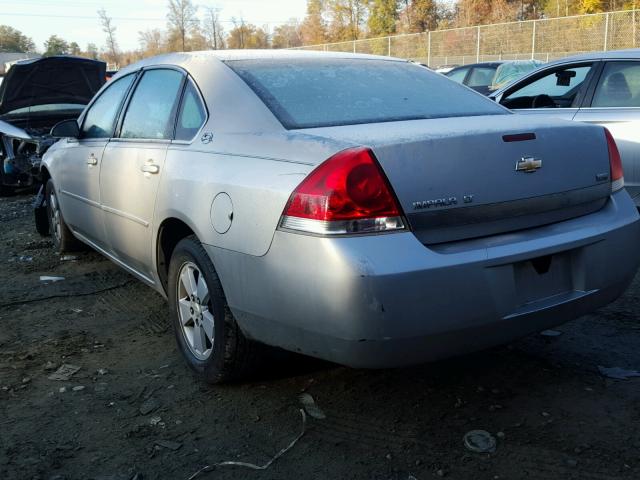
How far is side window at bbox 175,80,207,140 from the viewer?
3.35 meters

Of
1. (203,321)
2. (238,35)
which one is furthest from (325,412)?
(238,35)

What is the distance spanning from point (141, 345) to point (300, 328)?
64.0 inches

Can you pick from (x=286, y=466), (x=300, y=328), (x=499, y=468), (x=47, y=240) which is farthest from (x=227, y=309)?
(x=47, y=240)

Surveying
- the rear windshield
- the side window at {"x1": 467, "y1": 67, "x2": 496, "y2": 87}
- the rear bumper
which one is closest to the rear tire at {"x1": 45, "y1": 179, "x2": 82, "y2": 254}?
the rear windshield

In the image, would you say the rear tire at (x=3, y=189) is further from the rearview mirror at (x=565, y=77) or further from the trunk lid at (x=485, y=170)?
the trunk lid at (x=485, y=170)

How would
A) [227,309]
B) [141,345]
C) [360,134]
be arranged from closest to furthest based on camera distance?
[360,134] → [227,309] → [141,345]

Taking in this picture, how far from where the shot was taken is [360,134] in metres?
2.68

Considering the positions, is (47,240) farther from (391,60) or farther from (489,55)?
(489,55)

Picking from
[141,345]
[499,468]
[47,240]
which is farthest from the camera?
[47,240]

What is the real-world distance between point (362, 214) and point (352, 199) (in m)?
0.07

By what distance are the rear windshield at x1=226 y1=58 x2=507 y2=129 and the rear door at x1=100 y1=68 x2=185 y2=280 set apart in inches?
23.4

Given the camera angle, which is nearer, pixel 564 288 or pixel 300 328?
pixel 300 328

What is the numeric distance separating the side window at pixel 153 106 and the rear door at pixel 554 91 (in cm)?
353

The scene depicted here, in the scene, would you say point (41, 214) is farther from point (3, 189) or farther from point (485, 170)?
point (485, 170)
